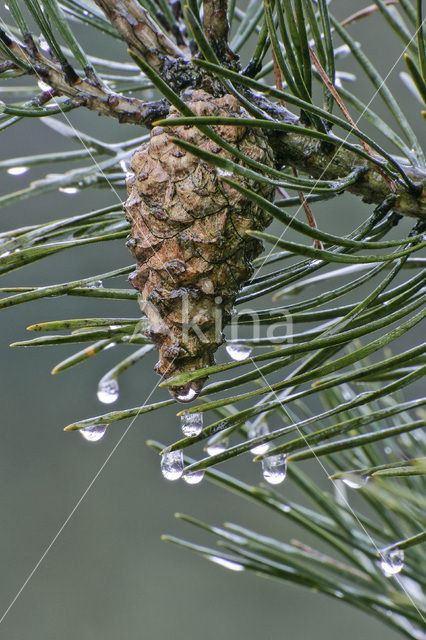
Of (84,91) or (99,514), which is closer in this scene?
(84,91)

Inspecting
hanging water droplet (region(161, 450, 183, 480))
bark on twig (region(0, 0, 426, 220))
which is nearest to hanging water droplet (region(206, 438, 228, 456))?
hanging water droplet (region(161, 450, 183, 480))

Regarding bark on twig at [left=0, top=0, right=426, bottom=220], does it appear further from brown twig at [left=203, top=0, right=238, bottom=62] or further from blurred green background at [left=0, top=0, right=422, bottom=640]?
blurred green background at [left=0, top=0, right=422, bottom=640]

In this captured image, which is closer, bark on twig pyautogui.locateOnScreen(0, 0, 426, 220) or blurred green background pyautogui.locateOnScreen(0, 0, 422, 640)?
bark on twig pyautogui.locateOnScreen(0, 0, 426, 220)

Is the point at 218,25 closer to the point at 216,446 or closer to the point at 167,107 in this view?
the point at 167,107

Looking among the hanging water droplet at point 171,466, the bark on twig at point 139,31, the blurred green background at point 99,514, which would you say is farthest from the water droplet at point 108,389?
the blurred green background at point 99,514

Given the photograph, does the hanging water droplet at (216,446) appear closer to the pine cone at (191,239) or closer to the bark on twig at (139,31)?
the pine cone at (191,239)

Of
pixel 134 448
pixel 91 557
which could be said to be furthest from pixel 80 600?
pixel 134 448

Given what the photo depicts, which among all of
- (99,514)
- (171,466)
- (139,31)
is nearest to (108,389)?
(171,466)

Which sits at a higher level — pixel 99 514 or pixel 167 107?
pixel 167 107
